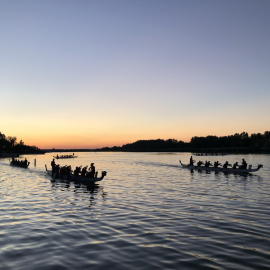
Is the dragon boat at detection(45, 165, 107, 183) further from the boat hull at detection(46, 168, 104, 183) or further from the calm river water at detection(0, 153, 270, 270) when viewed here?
the calm river water at detection(0, 153, 270, 270)

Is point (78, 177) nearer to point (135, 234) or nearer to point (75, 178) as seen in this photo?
point (75, 178)

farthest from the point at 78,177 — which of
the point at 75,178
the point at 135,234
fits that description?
the point at 135,234

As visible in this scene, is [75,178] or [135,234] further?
[75,178]

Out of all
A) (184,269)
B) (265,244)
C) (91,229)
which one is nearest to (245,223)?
(265,244)

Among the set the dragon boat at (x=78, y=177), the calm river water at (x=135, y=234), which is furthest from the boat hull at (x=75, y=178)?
the calm river water at (x=135, y=234)

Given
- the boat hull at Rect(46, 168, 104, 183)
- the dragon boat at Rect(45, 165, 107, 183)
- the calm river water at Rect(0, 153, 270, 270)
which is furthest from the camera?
the boat hull at Rect(46, 168, 104, 183)

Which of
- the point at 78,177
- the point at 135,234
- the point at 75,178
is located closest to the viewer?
the point at 135,234

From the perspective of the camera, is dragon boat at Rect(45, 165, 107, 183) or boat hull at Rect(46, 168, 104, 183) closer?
dragon boat at Rect(45, 165, 107, 183)

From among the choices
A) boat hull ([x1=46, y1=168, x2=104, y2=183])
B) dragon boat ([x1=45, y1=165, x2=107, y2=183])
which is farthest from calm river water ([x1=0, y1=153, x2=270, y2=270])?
boat hull ([x1=46, y1=168, x2=104, y2=183])

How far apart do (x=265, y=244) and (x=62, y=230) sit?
1107 cm

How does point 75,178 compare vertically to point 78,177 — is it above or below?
below

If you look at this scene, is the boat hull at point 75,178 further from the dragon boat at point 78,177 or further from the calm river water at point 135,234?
the calm river water at point 135,234

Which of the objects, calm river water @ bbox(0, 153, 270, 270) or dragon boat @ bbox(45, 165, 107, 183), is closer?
calm river water @ bbox(0, 153, 270, 270)

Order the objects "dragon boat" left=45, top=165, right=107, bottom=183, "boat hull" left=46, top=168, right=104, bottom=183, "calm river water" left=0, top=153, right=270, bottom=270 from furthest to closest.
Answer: "boat hull" left=46, top=168, right=104, bottom=183, "dragon boat" left=45, top=165, right=107, bottom=183, "calm river water" left=0, top=153, right=270, bottom=270
